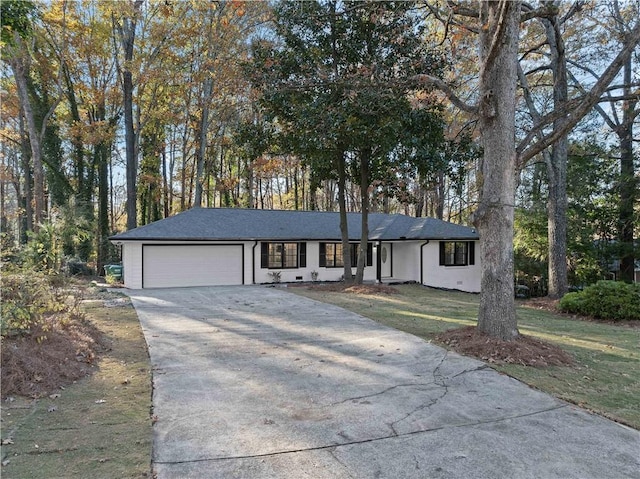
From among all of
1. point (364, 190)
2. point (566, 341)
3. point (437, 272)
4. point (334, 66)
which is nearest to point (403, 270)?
point (437, 272)

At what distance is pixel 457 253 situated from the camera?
19500 millimetres

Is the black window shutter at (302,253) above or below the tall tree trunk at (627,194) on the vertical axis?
below

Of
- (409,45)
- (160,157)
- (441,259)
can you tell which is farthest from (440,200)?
(160,157)

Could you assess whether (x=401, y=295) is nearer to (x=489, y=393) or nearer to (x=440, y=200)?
(x=489, y=393)

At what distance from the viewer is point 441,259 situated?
19.1 metres

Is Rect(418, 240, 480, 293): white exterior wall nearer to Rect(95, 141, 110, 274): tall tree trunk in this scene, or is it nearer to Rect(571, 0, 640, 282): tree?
Rect(571, 0, 640, 282): tree

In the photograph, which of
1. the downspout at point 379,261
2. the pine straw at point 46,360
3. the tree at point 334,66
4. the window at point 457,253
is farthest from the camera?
the downspout at point 379,261

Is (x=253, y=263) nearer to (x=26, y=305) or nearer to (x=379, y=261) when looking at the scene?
(x=379, y=261)

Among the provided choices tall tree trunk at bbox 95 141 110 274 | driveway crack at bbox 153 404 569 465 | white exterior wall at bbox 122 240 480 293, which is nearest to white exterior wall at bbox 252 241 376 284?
white exterior wall at bbox 122 240 480 293

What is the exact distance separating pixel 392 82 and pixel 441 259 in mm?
12604

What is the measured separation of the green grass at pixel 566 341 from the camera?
4.67 metres

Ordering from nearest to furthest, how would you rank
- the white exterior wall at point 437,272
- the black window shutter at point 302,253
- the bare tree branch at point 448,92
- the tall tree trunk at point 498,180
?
the tall tree trunk at point 498,180
the bare tree branch at point 448,92
the black window shutter at point 302,253
the white exterior wall at point 437,272

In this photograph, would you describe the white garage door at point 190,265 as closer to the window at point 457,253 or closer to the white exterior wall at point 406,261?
the white exterior wall at point 406,261

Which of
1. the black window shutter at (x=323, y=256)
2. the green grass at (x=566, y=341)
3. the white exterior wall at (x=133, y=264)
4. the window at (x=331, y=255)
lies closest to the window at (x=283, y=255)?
the black window shutter at (x=323, y=256)
